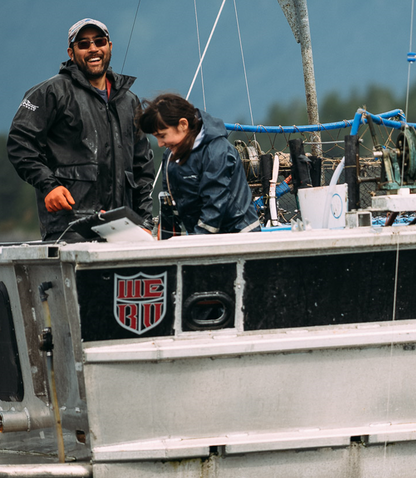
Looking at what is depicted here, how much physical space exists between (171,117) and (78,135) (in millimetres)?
835

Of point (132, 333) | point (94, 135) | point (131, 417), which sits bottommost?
point (131, 417)

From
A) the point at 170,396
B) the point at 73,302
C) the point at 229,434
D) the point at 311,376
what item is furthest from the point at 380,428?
the point at 73,302

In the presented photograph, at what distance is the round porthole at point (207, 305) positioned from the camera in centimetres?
337

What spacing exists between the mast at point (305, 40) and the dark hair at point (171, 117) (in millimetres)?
4540

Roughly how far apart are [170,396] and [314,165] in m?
4.27

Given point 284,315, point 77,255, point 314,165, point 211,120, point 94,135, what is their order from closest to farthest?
1. point 77,255
2. point 284,315
3. point 211,120
4. point 94,135
5. point 314,165

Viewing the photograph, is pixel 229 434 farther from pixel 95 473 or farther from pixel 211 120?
pixel 211 120

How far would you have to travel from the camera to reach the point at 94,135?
4.43 metres

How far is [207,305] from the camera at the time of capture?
343 centimetres

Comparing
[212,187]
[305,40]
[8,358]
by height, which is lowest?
[8,358]

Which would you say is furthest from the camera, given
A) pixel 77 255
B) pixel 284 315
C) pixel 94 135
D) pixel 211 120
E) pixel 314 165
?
pixel 314 165

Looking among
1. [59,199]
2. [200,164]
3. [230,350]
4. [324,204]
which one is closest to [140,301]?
[230,350]


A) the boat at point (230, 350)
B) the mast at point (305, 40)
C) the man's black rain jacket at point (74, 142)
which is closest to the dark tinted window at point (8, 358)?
the boat at point (230, 350)

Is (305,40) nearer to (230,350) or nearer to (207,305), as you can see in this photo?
(207,305)
